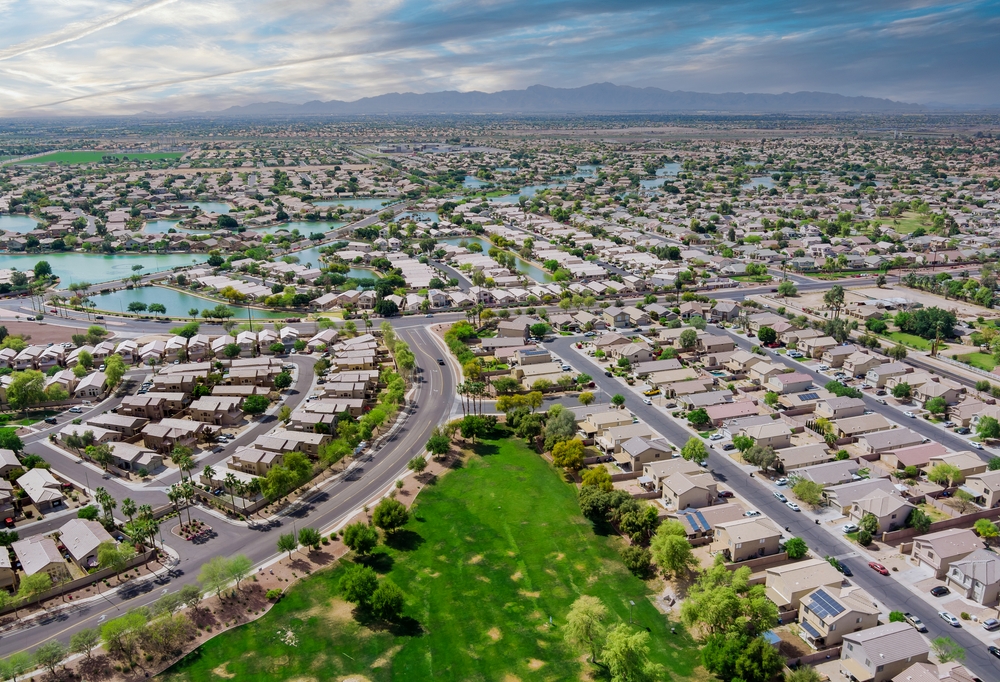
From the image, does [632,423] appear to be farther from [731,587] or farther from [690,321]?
[690,321]

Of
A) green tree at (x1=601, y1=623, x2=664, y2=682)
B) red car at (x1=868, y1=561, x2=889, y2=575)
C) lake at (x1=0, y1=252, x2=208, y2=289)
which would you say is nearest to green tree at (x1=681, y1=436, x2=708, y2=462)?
red car at (x1=868, y1=561, x2=889, y2=575)

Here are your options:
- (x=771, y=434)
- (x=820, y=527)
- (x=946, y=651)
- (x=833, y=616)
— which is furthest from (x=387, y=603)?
(x=771, y=434)

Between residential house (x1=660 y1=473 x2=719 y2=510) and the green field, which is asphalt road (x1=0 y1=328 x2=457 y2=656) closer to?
residential house (x1=660 y1=473 x2=719 y2=510)

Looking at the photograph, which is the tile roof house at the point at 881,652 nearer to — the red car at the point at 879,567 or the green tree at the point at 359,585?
the red car at the point at 879,567

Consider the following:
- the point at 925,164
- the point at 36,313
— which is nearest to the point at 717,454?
the point at 36,313

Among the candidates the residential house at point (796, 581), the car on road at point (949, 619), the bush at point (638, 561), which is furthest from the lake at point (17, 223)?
the car on road at point (949, 619)

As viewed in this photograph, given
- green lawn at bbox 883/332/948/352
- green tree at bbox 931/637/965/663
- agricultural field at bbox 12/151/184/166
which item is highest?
agricultural field at bbox 12/151/184/166
